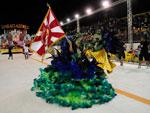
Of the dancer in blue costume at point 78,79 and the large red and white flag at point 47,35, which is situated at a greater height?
the large red and white flag at point 47,35

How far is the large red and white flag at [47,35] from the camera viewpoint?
10.4ft

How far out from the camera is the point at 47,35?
10.8 feet

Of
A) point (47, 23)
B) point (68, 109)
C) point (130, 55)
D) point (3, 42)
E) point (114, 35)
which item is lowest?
point (68, 109)

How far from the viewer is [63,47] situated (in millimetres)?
3016

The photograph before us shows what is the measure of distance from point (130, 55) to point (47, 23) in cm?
726

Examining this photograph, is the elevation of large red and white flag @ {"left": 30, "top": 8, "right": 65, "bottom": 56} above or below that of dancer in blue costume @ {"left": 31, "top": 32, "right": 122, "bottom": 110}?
above

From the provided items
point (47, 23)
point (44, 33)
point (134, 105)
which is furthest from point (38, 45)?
point (134, 105)

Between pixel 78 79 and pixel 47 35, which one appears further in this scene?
pixel 47 35

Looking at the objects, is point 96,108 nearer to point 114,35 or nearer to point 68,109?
point 68,109

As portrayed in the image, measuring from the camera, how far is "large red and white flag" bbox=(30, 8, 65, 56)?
10.4 ft

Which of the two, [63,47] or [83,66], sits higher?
[63,47]

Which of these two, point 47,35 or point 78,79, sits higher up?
point 47,35

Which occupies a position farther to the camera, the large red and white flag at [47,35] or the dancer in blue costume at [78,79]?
the large red and white flag at [47,35]

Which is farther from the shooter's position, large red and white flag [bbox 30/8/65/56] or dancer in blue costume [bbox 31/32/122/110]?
large red and white flag [bbox 30/8/65/56]
